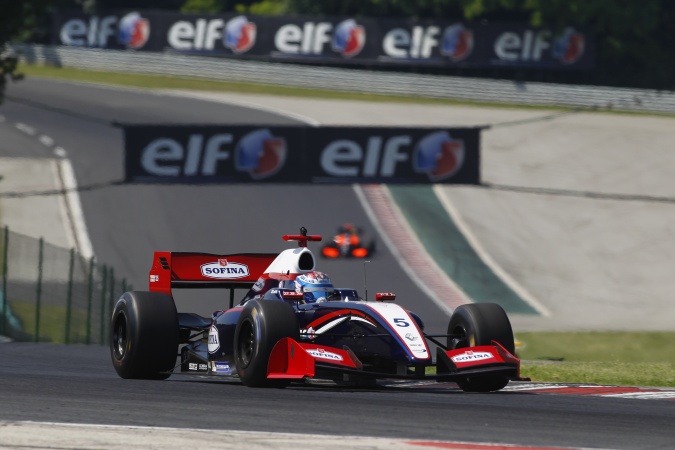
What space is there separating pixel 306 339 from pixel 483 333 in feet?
5.85

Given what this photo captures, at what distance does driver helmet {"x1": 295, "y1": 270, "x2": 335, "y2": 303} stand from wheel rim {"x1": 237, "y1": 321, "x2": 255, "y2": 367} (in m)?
0.99

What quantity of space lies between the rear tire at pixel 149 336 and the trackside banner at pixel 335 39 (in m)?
54.8

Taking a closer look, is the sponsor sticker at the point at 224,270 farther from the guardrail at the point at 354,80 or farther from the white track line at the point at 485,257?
the guardrail at the point at 354,80

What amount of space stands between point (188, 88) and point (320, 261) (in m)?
27.4

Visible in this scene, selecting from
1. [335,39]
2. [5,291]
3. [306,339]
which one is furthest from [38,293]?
[335,39]

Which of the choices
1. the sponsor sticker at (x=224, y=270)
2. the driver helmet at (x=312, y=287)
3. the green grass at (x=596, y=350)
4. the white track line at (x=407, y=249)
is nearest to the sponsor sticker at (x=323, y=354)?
the driver helmet at (x=312, y=287)

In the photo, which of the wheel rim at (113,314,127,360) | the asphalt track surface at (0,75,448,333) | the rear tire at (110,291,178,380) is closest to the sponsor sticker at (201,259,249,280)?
the wheel rim at (113,314,127,360)

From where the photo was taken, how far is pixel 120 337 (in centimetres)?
1507

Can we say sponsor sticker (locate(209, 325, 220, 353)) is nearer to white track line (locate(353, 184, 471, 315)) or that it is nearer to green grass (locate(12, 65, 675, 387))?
green grass (locate(12, 65, 675, 387))

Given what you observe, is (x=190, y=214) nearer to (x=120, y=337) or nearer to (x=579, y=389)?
(x=120, y=337)

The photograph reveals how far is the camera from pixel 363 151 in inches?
1668

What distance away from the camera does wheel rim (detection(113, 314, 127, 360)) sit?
14.9 metres

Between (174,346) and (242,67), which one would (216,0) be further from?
(174,346)

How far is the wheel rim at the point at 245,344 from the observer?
44.0 feet
